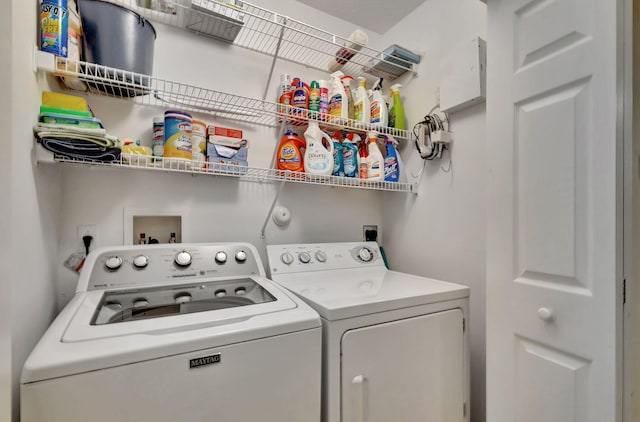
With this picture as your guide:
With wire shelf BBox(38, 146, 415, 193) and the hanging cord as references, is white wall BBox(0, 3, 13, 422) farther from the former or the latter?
the hanging cord

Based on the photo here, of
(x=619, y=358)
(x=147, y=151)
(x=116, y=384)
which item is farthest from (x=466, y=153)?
(x=116, y=384)

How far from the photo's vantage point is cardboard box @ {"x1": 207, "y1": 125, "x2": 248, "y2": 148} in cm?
154

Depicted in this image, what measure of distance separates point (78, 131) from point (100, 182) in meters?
0.44

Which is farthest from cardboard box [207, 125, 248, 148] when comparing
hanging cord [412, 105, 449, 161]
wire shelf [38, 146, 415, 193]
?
hanging cord [412, 105, 449, 161]

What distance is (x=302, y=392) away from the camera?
1001 millimetres

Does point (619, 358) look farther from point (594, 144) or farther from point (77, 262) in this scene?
point (77, 262)

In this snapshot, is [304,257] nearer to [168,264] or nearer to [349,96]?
[168,264]

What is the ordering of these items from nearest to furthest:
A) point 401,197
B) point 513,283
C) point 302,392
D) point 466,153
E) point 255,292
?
1. point 302,392
2. point 513,283
3. point 255,292
4. point 466,153
5. point 401,197

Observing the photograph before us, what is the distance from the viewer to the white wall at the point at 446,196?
1660mm

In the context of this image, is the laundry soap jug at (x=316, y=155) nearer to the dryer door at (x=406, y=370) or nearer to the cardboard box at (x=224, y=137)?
the cardboard box at (x=224, y=137)

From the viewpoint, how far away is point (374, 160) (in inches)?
76.0

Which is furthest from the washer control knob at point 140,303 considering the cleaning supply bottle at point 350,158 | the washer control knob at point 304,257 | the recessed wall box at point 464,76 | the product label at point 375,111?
the recessed wall box at point 464,76

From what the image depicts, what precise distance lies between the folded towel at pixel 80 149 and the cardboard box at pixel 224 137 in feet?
1.46

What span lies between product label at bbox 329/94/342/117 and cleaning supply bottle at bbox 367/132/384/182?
27cm
